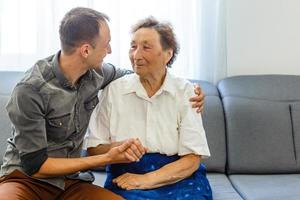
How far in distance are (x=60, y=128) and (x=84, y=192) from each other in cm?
27

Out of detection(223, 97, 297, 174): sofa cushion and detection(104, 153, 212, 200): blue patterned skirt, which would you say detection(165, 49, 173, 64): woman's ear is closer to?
detection(104, 153, 212, 200): blue patterned skirt

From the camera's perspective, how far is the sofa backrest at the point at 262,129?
246 cm

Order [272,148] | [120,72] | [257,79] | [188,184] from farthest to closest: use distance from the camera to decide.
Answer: [257,79] → [272,148] → [120,72] → [188,184]

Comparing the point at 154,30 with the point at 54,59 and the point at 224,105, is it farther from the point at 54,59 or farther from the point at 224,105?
the point at 224,105

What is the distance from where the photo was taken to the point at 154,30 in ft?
6.68

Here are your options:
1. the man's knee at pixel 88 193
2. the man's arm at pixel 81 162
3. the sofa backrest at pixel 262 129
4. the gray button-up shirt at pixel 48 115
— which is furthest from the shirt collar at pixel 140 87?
the sofa backrest at pixel 262 129

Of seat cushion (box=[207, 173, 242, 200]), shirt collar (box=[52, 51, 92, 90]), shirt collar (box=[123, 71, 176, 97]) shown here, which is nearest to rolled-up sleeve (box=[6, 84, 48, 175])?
shirt collar (box=[52, 51, 92, 90])

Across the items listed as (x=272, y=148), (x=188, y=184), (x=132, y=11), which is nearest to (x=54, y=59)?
(x=188, y=184)

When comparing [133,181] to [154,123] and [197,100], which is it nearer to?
[154,123]

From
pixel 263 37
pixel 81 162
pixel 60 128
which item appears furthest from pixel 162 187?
pixel 263 37

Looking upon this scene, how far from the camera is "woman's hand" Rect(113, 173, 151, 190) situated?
195 centimetres

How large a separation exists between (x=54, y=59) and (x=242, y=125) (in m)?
1.10

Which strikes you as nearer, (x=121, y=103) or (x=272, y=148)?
(x=121, y=103)

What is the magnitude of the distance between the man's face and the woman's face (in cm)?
19
